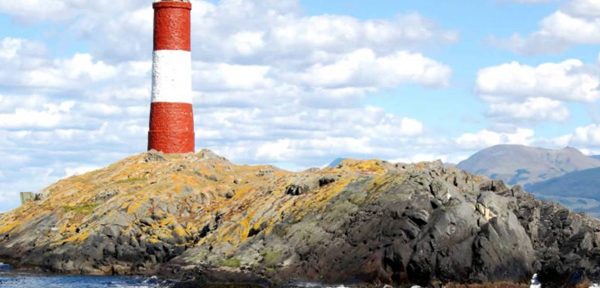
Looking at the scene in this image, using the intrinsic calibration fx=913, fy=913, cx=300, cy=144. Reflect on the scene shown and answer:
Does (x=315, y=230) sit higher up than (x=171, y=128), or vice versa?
(x=171, y=128)

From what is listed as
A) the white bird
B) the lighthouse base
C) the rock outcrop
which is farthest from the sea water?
the lighthouse base

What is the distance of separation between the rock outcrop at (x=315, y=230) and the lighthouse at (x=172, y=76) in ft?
11.6

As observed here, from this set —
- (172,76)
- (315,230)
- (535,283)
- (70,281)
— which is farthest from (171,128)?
(535,283)

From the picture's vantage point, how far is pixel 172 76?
189 ft

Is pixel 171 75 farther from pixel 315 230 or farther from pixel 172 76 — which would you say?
pixel 315 230

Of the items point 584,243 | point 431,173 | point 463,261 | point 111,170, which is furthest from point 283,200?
point 111,170

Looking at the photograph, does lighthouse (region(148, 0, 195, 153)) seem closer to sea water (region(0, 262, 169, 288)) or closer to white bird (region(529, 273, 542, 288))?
sea water (region(0, 262, 169, 288))

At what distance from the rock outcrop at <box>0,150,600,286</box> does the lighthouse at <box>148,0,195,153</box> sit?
3540 mm

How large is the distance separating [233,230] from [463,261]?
12509 millimetres

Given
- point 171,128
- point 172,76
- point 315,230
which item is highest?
point 172,76

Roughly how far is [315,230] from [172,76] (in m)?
20.2

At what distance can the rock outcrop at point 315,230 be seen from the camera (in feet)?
124

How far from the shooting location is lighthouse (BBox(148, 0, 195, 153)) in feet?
188

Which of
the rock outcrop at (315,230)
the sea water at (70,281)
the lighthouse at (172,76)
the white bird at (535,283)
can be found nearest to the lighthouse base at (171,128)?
the lighthouse at (172,76)
